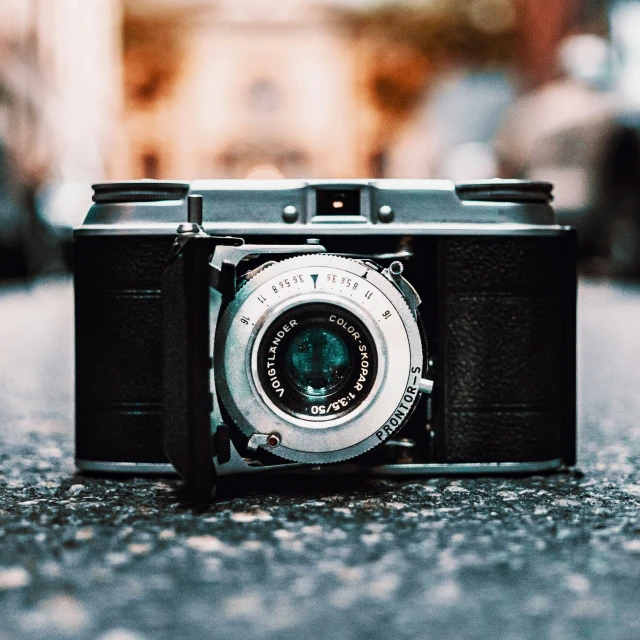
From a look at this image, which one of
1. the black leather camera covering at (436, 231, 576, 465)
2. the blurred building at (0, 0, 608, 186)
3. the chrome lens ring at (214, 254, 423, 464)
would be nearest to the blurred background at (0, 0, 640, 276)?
the blurred building at (0, 0, 608, 186)

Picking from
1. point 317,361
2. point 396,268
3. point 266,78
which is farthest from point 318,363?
point 266,78

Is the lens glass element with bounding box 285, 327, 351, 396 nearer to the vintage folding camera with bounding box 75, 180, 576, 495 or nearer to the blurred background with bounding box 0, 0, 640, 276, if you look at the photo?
the vintage folding camera with bounding box 75, 180, 576, 495

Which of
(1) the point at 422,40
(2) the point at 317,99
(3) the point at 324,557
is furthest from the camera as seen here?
(2) the point at 317,99

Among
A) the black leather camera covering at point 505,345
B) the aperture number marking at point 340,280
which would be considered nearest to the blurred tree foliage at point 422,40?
the black leather camera covering at point 505,345

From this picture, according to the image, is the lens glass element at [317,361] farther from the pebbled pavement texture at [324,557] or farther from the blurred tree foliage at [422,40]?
the blurred tree foliage at [422,40]

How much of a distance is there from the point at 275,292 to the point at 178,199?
0.44ft

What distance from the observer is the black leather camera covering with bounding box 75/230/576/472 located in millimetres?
926

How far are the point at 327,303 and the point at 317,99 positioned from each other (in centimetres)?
2320

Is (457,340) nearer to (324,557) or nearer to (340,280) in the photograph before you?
(340,280)

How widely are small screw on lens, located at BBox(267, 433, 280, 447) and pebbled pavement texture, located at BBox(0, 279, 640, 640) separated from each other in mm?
50

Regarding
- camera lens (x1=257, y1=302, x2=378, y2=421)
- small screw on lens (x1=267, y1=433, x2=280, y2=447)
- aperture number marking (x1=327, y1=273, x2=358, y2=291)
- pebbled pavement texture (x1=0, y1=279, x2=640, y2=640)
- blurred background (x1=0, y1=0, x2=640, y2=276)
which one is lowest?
pebbled pavement texture (x1=0, y1=279, x2=640, y2=640)

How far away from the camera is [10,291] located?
201 inches

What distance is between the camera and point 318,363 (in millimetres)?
868

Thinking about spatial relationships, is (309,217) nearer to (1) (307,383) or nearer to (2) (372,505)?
(1) (307,383)
